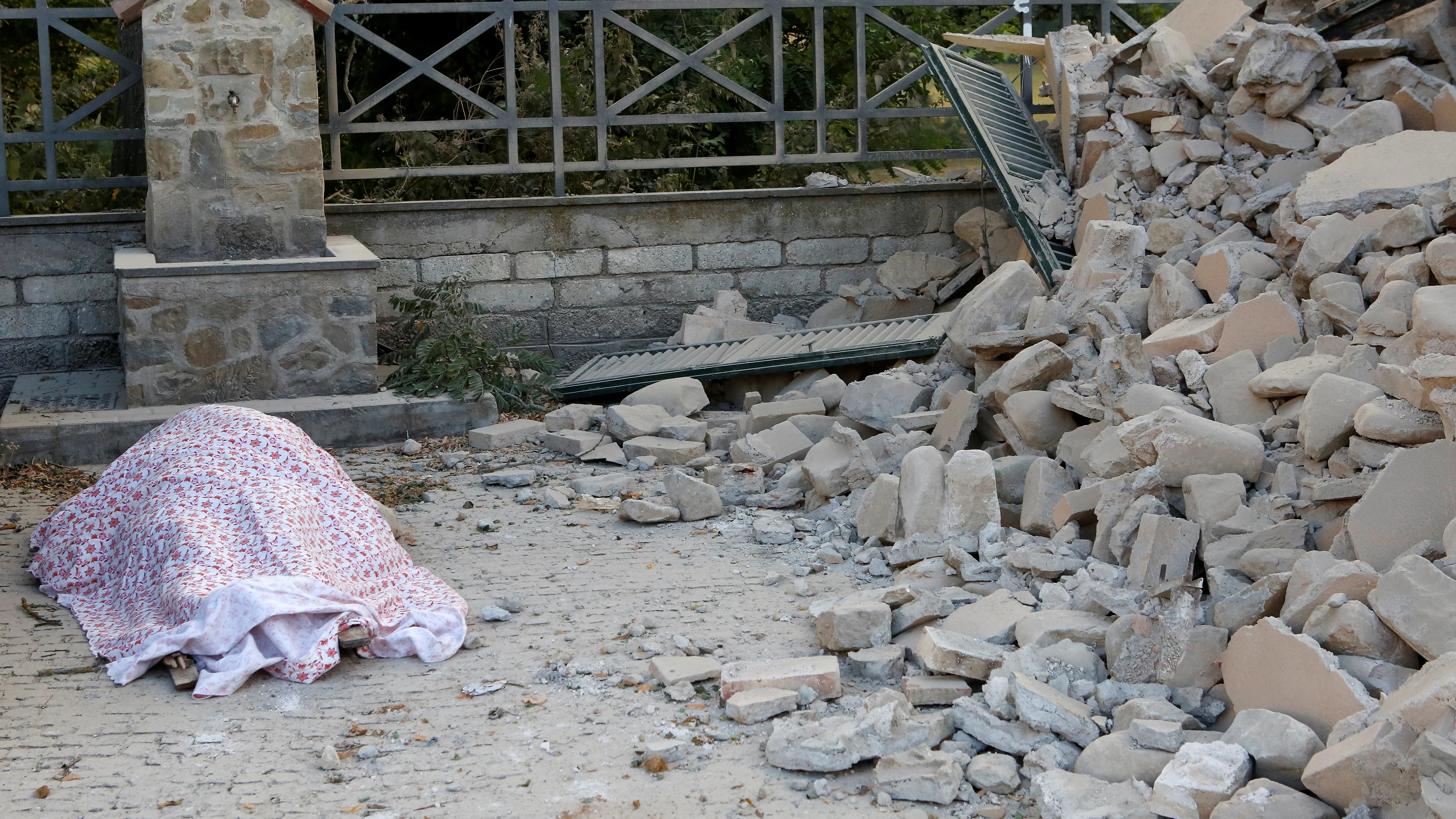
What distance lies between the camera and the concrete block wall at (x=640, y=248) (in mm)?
8141

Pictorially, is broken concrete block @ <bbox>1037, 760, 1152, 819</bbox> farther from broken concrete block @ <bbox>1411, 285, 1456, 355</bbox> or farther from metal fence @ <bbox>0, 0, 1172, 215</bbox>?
metal fence @ <bbox>0, 0, 1172, 215</bbox>

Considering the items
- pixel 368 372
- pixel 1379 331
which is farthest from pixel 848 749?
pixel 368 372

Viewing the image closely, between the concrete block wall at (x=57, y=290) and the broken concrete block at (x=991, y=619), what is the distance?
5507 mm

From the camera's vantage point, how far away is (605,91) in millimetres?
8500

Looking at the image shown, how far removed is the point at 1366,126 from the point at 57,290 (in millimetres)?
6905

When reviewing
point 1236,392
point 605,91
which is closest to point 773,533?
point 1236,392

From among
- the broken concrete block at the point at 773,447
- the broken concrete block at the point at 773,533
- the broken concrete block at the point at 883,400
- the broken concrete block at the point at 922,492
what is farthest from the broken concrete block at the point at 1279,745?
the broken concrete block at the point at 773,447

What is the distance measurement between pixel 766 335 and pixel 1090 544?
3655mm

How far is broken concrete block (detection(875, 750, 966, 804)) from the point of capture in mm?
3293

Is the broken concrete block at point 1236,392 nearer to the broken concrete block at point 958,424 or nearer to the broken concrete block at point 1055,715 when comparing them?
the broken concrete block at point 958,424

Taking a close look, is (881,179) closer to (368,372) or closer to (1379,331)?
(368,372)

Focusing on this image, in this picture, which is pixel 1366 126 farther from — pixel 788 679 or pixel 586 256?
pixel 586 256

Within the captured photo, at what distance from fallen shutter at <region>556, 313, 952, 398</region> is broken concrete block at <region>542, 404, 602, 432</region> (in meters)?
0.40

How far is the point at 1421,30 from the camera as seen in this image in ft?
21.1
